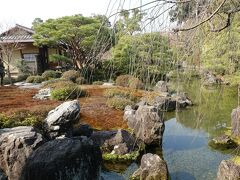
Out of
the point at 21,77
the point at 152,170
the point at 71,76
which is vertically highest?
the point at 71,76

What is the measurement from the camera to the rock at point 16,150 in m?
6.75

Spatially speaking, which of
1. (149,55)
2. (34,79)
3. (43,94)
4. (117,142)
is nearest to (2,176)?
(117,142)

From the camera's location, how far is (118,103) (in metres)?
15.4

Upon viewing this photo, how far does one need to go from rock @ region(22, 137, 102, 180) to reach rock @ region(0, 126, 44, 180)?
1.58ft

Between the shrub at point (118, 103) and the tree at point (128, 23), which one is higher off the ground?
the tree at point (128, 23)

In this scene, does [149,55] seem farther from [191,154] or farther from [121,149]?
[191,154]

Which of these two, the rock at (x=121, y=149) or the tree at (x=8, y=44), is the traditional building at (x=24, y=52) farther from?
the rock at (x=121, y=149)

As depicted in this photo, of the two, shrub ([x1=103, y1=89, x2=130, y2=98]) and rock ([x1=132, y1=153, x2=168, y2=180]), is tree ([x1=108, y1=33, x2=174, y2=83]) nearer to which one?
rock ([x1=132, y1=153, x2=168, y2=180])

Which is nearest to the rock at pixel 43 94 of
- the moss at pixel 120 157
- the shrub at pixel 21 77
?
the shrub at pixel 21 77

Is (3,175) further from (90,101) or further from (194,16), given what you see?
(90,101)

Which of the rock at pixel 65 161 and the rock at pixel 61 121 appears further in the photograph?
the rock at pixel 61 121

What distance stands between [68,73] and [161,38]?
68.5 feet

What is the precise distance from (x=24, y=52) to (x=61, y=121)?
18553 millimetres

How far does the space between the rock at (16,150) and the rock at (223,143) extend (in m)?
5.50
